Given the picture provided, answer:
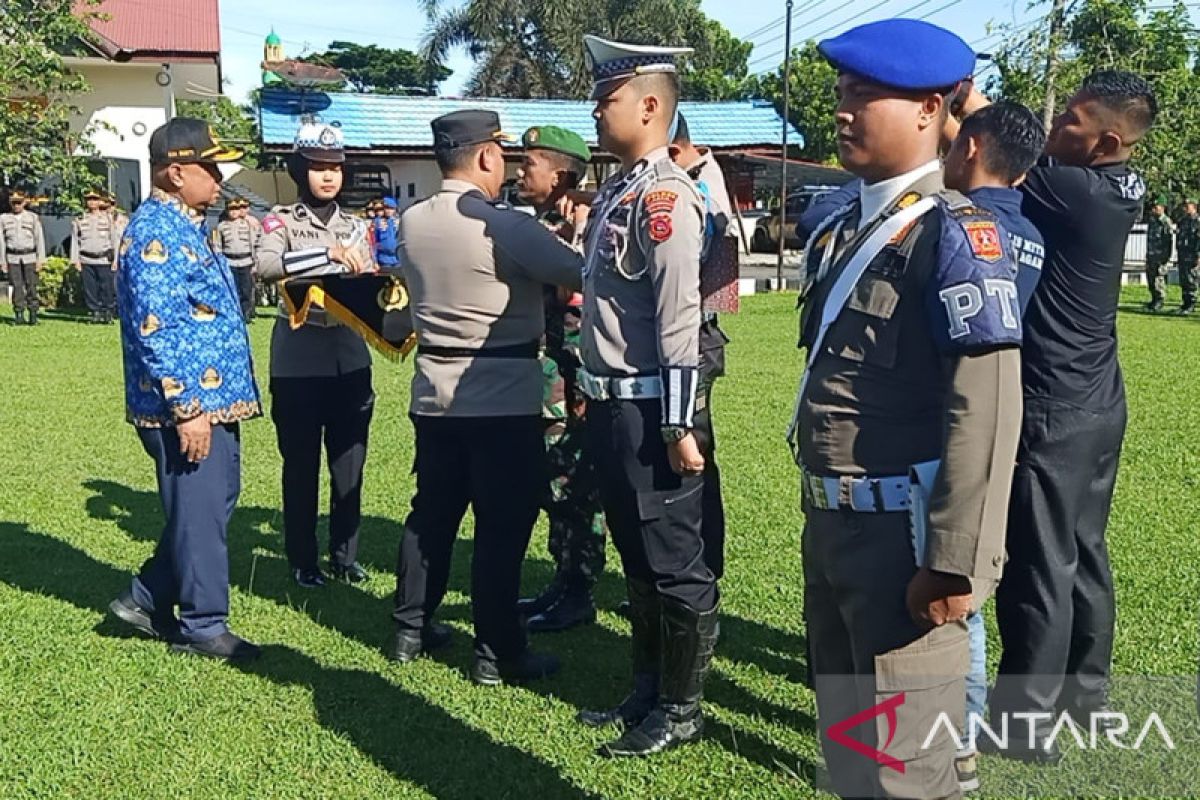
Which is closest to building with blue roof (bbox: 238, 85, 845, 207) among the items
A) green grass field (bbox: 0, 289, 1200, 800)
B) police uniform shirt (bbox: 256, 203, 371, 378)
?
green grass field (bbox: 0, 289, 1200, 800)

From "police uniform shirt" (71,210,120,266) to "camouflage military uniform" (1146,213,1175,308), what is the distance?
16889 millimetres

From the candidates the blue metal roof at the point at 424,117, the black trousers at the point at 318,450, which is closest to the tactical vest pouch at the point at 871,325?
the black trousers at the point at 318,450

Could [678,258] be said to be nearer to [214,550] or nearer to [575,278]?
[575,278]

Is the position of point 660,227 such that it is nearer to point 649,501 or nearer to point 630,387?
point 630,387

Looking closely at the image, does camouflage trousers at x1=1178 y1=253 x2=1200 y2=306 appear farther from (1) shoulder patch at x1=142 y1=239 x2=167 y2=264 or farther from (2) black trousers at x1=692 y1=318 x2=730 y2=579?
(1) shoulder patch at x1=142 y1=239 x2=167 y2=264

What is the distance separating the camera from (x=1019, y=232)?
2.90 m

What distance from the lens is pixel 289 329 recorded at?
500 cm

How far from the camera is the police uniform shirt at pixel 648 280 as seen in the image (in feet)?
A: 10.3

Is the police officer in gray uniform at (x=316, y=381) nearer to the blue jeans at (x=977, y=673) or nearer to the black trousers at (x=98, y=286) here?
the blue jeans at (x=977, y=673)

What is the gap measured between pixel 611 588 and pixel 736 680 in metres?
1.17

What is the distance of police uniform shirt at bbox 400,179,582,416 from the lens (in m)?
3.85

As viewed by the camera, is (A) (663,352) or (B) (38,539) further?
(B) (38,539)

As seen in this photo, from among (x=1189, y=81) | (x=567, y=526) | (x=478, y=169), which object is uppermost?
(x=1189, y=81)

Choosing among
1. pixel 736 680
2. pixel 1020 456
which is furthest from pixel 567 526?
pixel 1020 456
